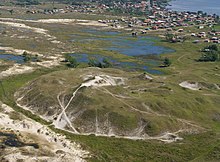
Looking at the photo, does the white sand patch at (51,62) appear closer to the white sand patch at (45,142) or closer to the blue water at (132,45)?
the blue water at (132,45)

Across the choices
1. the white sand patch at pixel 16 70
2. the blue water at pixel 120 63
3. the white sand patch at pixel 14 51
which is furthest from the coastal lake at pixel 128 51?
the white sand patch at pixel 16 70

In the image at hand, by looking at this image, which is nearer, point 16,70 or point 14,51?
point 16,70

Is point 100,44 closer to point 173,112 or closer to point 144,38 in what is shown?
point 144,38

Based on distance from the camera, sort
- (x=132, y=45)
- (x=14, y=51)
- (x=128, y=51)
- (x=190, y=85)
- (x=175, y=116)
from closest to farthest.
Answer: (x=175, y=116)
(x=190, y=85)
(x=14, y=51)
(x=128, y=51)
(x=132, y=45)

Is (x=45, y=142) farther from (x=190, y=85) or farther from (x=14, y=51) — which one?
(x=14, y=51)

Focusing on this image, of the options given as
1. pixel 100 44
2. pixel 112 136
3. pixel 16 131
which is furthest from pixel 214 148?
pixel 100 44

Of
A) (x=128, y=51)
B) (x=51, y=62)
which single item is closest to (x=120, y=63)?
(x=128, y=51)
